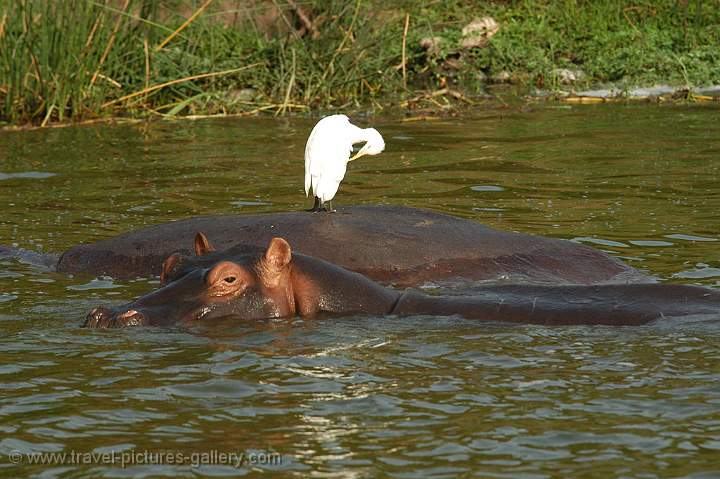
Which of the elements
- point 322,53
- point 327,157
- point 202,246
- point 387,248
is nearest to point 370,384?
point 202,246

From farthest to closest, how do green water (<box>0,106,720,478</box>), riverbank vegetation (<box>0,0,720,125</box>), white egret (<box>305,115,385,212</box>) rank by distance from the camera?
riverbank vegetation (<box>0,0,720,125</box>) < white egret (<box>305,115,385,212</box>) < green water (<box>0,106,720,478</box>)

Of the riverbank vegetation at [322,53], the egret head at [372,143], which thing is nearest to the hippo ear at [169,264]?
the egret head at [372,143]

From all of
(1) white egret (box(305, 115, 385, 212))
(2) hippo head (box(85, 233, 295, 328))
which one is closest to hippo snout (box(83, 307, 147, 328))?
(2) hippo head (box(85, 233, 295, 328))

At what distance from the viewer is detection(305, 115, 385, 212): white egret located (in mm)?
7328

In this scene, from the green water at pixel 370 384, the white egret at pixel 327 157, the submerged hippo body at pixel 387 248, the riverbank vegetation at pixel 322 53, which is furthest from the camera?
the riverbank vegetation at pixel 322 53

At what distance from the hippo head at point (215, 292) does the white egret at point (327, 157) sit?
187 cm

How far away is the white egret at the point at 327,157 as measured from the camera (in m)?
7.33

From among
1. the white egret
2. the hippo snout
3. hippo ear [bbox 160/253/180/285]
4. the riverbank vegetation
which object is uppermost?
the riverbank vegetation

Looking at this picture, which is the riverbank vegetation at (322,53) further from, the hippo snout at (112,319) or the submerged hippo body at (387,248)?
the hippo snout at (112,319)

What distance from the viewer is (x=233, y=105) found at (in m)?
13.0

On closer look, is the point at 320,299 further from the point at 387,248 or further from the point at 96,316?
the point at 387,248

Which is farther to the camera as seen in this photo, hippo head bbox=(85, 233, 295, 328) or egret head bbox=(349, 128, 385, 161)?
egret head bbox=(349, 128, 385, 161)

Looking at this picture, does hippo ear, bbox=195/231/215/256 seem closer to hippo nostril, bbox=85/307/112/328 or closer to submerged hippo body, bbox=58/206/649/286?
hippo nostril, bbox=85/307/112/328

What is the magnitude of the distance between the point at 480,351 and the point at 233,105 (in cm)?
849
